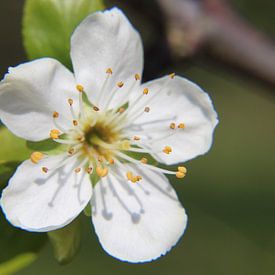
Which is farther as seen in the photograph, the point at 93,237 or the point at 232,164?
the point at 232,164

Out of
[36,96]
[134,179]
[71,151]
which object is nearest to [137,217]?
[134,179]

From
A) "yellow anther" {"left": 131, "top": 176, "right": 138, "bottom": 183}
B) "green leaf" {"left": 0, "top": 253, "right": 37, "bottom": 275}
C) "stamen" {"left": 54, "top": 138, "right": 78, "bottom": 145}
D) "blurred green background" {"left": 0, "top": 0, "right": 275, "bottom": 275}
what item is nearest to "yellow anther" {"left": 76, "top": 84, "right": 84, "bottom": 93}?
"stamen" {"left": 54, "top": 138, "right": 78, "bottom": 145}

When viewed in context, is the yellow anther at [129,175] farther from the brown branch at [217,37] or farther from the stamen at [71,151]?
the brown branch at [217,37]

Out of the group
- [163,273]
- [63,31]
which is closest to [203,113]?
[63,31]

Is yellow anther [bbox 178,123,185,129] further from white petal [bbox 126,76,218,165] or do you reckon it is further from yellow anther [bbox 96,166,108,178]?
yellow anther [bbox 96,166,108,178]

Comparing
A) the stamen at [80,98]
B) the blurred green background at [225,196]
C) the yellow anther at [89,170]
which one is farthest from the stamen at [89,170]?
the blurred green background at [225,196]

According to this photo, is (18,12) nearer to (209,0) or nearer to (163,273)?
(163,273)

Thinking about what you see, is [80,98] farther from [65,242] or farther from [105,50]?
[65,242]
